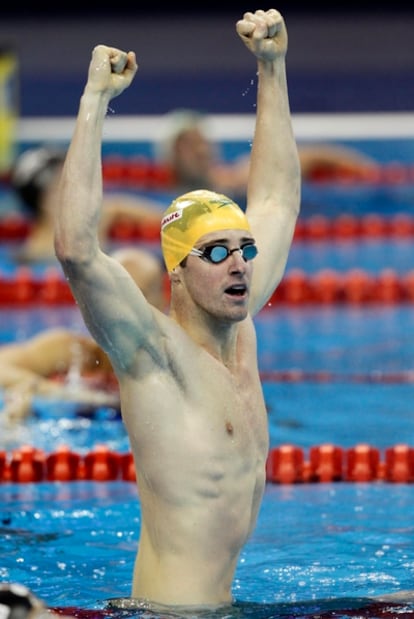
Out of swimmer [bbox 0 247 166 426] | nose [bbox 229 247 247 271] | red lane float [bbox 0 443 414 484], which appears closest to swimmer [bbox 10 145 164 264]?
swimmer [bbox 0 247 166 426]

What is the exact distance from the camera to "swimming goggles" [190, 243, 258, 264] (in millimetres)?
3086

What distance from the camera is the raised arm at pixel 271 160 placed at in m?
3.48

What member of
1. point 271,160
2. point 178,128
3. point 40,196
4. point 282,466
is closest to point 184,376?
point 271,160

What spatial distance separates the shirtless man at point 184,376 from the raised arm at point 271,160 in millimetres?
288

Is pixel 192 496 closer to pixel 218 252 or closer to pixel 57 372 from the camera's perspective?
pixel 218 252

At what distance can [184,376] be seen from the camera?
10.2 feet

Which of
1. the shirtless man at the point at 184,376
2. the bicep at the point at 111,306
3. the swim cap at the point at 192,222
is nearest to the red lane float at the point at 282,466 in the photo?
the shirtless man at the point at 184,376

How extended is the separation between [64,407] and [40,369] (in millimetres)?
313

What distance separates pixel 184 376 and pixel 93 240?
0.40 metres

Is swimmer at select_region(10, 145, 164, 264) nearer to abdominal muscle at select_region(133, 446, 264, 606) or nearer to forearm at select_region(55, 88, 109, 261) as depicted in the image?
abdominal muscle at select_region(133, 446, 264, 606)

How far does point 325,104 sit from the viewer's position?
11.5 metres

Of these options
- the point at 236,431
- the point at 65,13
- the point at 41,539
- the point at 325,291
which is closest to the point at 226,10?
the point at 65,13

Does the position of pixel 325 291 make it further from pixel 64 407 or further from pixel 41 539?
pixel 41 539

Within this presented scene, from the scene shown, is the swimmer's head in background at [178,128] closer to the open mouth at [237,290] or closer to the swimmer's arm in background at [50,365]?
the swimmer's arm in background at [50,365]
